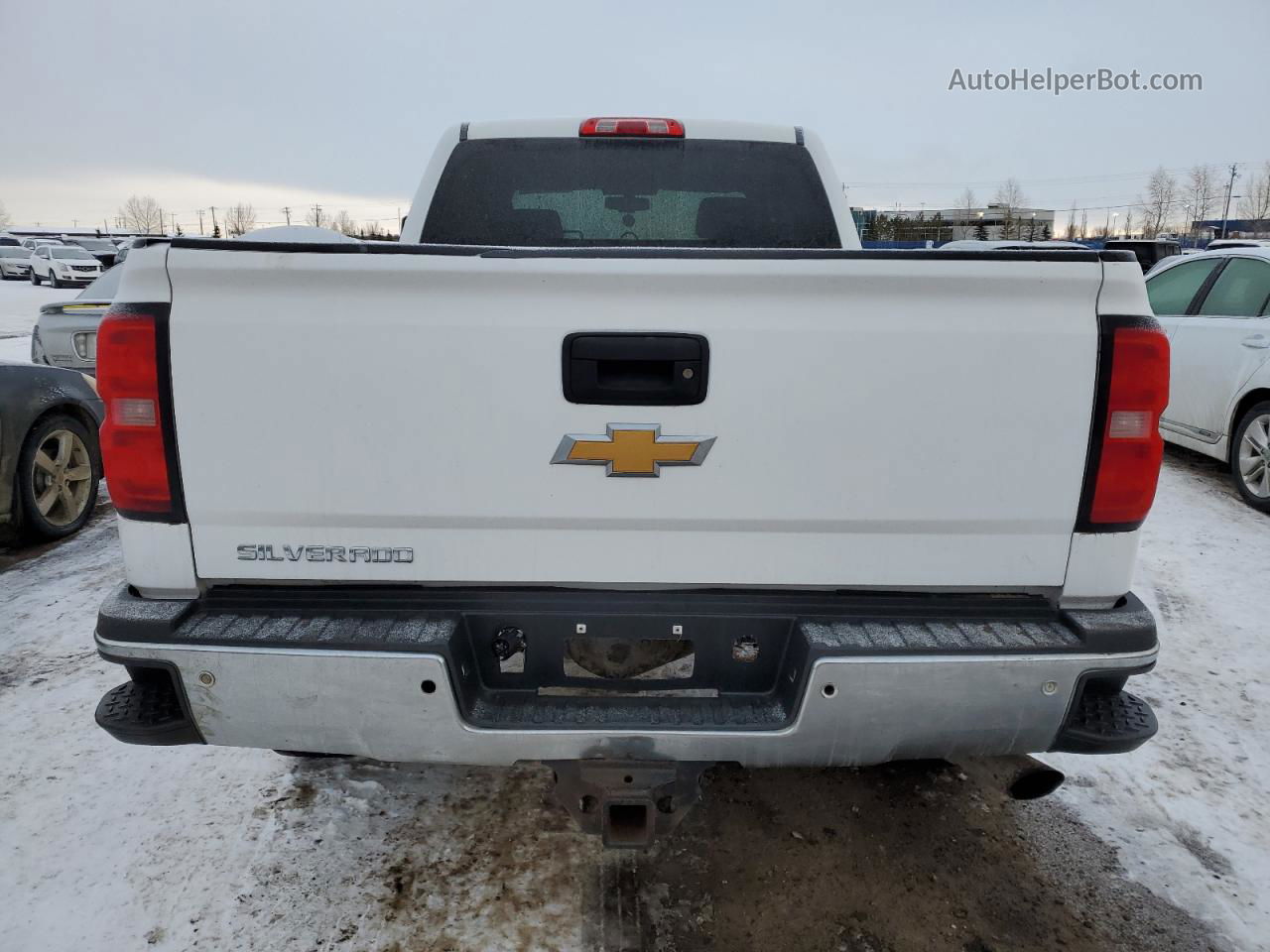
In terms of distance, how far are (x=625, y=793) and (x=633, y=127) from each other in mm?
2639

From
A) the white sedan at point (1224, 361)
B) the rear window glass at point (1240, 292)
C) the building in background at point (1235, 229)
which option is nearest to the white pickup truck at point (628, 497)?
the white sedan at point (1224, 361)

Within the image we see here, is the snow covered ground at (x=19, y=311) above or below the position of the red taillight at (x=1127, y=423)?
below

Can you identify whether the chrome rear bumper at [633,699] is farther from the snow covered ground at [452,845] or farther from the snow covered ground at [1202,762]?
the snow covered ground at [1202,762]

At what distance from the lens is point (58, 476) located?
18.1ft

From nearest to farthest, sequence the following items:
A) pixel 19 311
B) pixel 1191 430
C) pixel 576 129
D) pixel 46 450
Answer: pixel 576 129 < pixel 46 450 < pixel 1191 430 < pixel 19 311

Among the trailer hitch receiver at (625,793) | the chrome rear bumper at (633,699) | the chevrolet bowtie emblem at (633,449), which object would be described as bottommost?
the trailer hitch receiver at (625,793)

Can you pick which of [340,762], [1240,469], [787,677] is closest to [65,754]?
[340,762]

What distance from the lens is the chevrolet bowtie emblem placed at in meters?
1.91

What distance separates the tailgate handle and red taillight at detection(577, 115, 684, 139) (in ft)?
6.24

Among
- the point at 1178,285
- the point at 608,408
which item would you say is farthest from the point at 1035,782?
the point at 1178,285

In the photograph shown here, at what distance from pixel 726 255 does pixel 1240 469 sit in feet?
21.2

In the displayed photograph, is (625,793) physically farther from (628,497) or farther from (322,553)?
(322,553)

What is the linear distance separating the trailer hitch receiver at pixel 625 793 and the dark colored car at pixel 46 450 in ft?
15.7

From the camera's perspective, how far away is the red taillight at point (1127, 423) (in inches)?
75.2
